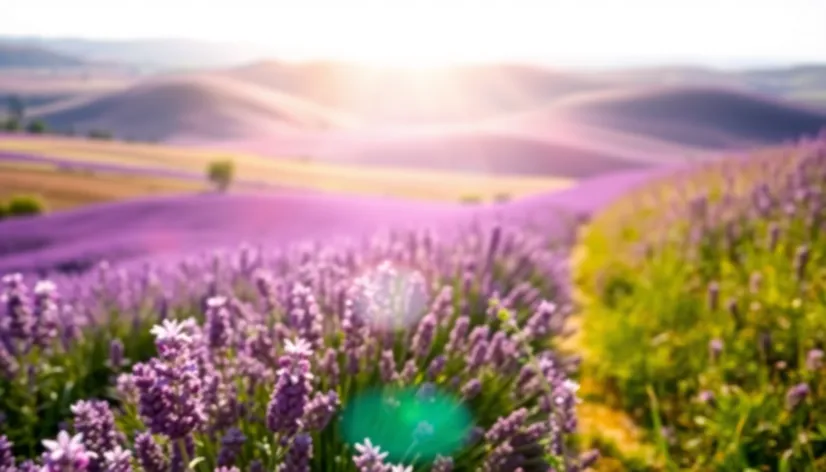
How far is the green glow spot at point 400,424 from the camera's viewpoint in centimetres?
268

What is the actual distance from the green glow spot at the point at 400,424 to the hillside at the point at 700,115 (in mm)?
68527

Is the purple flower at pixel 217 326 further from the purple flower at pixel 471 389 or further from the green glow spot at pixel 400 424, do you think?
the purple flower at pixel 471 389

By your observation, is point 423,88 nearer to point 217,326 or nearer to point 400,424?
point 400,424

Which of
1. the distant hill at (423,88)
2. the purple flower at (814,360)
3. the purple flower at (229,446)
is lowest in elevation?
the purple flower at (814,360)

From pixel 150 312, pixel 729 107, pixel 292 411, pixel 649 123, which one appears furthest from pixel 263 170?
pixel 729 107

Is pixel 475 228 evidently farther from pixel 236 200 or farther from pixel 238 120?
pixel 238 120

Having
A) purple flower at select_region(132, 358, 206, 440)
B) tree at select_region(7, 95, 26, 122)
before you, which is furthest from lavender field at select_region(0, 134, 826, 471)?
tree at select_region(7, 95, 26, 122)

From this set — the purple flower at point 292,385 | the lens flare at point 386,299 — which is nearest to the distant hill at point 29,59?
the lens flare at point 386,299

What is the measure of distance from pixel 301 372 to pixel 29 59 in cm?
20732

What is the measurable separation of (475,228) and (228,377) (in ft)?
11.5

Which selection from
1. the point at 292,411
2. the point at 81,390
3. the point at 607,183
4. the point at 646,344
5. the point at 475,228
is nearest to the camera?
the point at 292,411

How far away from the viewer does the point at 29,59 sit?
599 feet

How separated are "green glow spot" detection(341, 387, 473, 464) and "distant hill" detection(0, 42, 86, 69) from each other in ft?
637

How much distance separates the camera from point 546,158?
4859 cm
